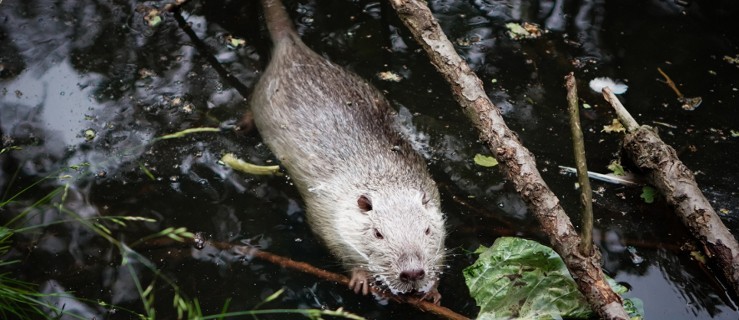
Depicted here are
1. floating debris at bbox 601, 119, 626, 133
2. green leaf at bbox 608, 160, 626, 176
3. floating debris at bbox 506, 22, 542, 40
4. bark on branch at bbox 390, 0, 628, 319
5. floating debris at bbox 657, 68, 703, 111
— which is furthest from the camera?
floating debris at bbox 506, 22, 542, 40

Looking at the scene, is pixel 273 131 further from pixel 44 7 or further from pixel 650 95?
pixel 650 95

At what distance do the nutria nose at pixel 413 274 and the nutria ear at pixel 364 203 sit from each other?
24.9 inches

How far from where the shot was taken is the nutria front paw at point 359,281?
3852mm

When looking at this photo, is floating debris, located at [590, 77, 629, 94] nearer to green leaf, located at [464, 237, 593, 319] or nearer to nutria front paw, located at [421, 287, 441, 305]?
green leaf, located at [464, 237, 593, 319]

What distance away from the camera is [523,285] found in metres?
3.55

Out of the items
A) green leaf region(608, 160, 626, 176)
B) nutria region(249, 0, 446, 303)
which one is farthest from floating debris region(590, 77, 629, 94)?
nutria region(249, 0, 446, 303)

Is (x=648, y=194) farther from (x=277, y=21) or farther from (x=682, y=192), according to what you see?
(x=277, y=21)

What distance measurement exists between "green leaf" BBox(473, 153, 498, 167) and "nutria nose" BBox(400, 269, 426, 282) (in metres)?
1.35

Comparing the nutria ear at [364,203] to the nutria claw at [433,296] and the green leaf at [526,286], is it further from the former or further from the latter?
the green leaf at [526,286]

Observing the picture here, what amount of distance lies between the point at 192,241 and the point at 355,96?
148 cm

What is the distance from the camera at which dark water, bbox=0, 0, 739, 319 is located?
3.88m

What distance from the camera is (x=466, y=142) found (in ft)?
16.1

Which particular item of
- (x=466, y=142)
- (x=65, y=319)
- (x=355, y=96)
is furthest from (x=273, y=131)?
(x=65, y=319)

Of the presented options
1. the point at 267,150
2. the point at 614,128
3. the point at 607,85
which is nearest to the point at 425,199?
the point at 267,150
